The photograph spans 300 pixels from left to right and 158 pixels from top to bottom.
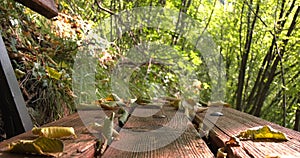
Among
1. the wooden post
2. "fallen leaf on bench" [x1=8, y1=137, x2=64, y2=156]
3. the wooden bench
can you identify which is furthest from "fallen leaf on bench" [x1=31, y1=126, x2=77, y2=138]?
the wooden post

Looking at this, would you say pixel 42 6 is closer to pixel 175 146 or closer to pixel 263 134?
pixel 175 146

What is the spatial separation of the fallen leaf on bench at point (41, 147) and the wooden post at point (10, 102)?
1.51 ft

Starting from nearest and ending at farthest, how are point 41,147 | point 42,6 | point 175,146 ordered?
point 41,147, point 175,146, point 42,6

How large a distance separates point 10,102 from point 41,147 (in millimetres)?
491

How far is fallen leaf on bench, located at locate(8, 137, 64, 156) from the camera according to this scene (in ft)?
1.64

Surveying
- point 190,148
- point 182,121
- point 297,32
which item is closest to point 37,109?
point 182,121

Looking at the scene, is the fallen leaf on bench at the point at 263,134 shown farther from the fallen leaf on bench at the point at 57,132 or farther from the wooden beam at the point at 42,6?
the wooden beam at the point at 42,6

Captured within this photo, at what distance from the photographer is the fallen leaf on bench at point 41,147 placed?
19.7 inches

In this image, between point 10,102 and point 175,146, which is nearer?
point 175,146

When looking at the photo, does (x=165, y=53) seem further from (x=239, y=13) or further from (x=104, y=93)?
(x=239, y=13)

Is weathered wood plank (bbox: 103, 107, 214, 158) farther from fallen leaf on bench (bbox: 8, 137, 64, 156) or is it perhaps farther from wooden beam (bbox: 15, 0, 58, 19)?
wooden beam (bbox: 15, 0, 58, 19)

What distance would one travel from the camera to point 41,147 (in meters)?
0.51

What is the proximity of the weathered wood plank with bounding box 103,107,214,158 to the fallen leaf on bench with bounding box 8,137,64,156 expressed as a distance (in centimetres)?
9

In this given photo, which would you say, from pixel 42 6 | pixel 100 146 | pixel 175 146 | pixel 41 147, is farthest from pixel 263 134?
pixel 42 6
